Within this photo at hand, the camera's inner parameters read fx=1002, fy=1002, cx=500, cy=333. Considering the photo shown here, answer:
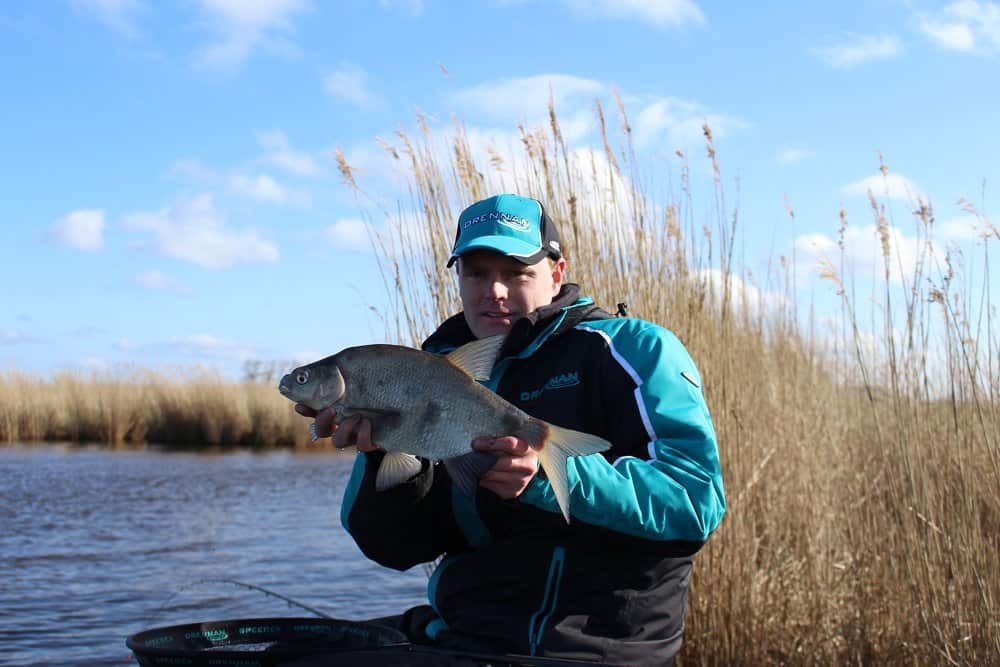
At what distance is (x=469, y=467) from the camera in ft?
7.23

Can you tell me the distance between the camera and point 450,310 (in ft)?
15.4

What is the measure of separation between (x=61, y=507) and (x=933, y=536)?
30.9 feet

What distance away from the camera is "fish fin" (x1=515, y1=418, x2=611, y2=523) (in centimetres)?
214

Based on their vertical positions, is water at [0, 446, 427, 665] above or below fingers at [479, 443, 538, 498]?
below

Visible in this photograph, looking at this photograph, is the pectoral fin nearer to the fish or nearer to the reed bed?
the fish

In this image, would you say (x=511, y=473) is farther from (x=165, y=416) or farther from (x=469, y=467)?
(x=165, y=416)

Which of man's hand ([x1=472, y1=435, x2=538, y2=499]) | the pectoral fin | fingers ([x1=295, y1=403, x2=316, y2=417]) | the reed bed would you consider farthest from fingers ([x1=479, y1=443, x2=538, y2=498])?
the reed bed

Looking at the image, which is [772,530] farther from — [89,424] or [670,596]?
[89,424]

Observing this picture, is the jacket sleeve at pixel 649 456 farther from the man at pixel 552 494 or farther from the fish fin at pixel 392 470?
the fish fin at pixel 392 470

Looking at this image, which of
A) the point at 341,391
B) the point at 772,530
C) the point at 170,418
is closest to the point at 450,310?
the point at 772,530

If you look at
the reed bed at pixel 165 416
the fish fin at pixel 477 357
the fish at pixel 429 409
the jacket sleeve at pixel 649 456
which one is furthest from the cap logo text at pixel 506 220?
the reed bed at pixel 165 416

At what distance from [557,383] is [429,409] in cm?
68

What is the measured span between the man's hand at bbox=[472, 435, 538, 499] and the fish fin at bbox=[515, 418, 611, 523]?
3 cm

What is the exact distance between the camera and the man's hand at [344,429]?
88.8 inches
